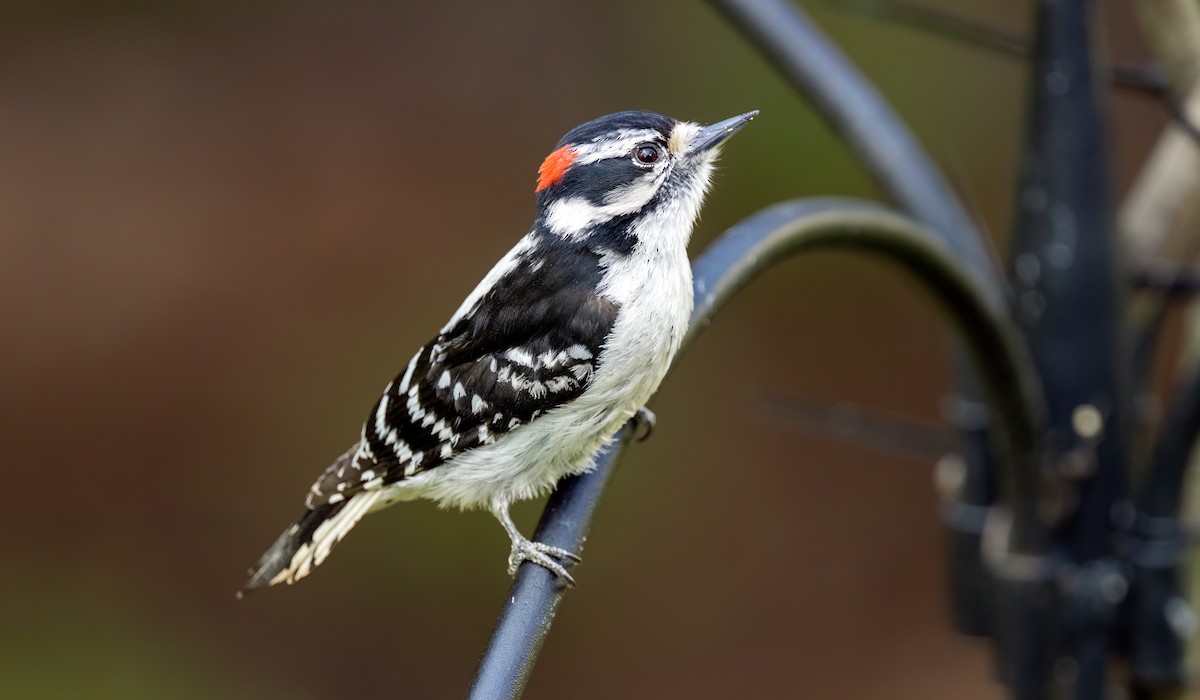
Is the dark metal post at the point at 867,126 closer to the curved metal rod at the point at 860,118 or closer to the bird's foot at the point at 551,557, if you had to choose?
the curved metal rod at the point at 860,118

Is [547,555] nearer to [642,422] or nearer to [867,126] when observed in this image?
[642,422]

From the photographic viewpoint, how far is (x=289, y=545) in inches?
89.0

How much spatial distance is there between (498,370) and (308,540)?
401 mm

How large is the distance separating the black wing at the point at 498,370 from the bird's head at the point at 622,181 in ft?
0.19

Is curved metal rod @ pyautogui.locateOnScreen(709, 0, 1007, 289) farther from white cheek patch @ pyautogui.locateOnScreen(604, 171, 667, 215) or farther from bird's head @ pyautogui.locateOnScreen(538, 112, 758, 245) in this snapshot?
white cheek patch @ pyautogui.locateOnScreen(604, 171, 667, 215)

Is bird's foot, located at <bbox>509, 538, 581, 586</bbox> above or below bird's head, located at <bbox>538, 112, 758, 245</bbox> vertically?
below

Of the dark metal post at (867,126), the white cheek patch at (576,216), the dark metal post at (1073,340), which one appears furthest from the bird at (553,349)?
the dark metal post at (1073,340)

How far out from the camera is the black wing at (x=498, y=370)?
7.23ft

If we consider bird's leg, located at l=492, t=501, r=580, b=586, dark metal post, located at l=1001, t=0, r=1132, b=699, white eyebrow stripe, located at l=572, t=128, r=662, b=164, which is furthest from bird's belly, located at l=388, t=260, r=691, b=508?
dark metal post, located at l=1001, t=0, r=1132, b=699

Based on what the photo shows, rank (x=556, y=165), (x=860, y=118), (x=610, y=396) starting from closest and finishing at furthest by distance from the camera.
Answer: (x=610, y=396)
(x=556, y=165)
(x=860, y=118)

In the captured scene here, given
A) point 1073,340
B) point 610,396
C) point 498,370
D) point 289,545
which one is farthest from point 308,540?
point 1073,340

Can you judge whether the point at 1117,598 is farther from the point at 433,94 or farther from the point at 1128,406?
the point at 433,94

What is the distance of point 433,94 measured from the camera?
462 centimetres

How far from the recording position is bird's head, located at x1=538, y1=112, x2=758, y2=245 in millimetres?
2271
